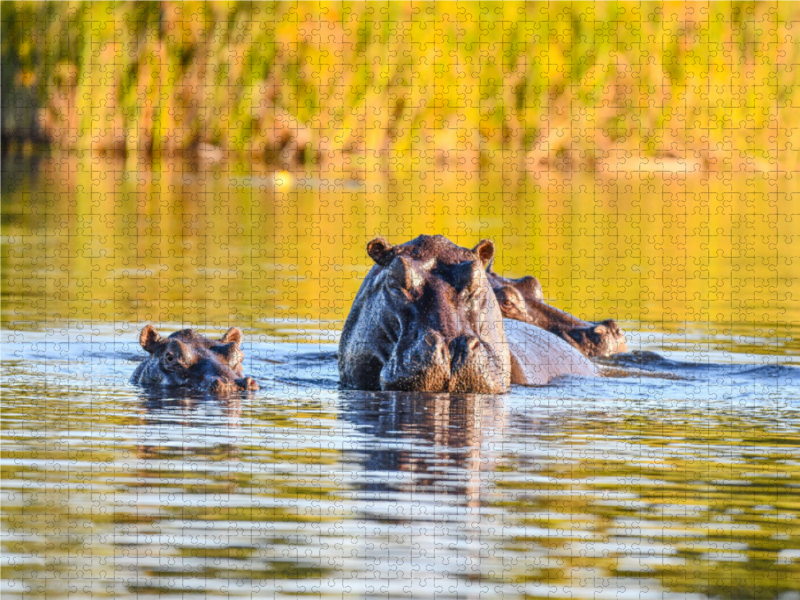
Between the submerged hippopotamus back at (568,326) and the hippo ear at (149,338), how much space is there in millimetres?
3677

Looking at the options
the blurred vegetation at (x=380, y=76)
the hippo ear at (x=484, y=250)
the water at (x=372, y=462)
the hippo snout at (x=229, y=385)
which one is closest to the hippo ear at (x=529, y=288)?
the water at (x=372, y=462)

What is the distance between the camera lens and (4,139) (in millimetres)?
46188

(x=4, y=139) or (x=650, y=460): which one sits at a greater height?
(x=4, y=139)

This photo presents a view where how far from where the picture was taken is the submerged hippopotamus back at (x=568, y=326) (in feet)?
49.4

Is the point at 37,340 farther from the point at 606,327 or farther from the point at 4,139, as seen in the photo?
the point at 4,139

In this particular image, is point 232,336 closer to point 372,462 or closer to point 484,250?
point 484,250

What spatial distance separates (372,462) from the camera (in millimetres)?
9148

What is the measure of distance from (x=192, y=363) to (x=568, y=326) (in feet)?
14.7

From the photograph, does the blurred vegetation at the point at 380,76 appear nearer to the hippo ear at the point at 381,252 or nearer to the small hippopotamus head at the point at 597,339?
the small hippopotamus head at the point at 597,339

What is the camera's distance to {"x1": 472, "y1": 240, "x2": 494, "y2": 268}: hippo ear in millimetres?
12203

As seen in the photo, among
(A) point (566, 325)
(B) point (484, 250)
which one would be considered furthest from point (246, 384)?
(A) point (566, 325)

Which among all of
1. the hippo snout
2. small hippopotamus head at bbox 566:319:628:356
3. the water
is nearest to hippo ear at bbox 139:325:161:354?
the water

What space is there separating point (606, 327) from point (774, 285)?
714cm

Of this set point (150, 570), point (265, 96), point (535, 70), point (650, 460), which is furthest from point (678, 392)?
point (265, 96)
